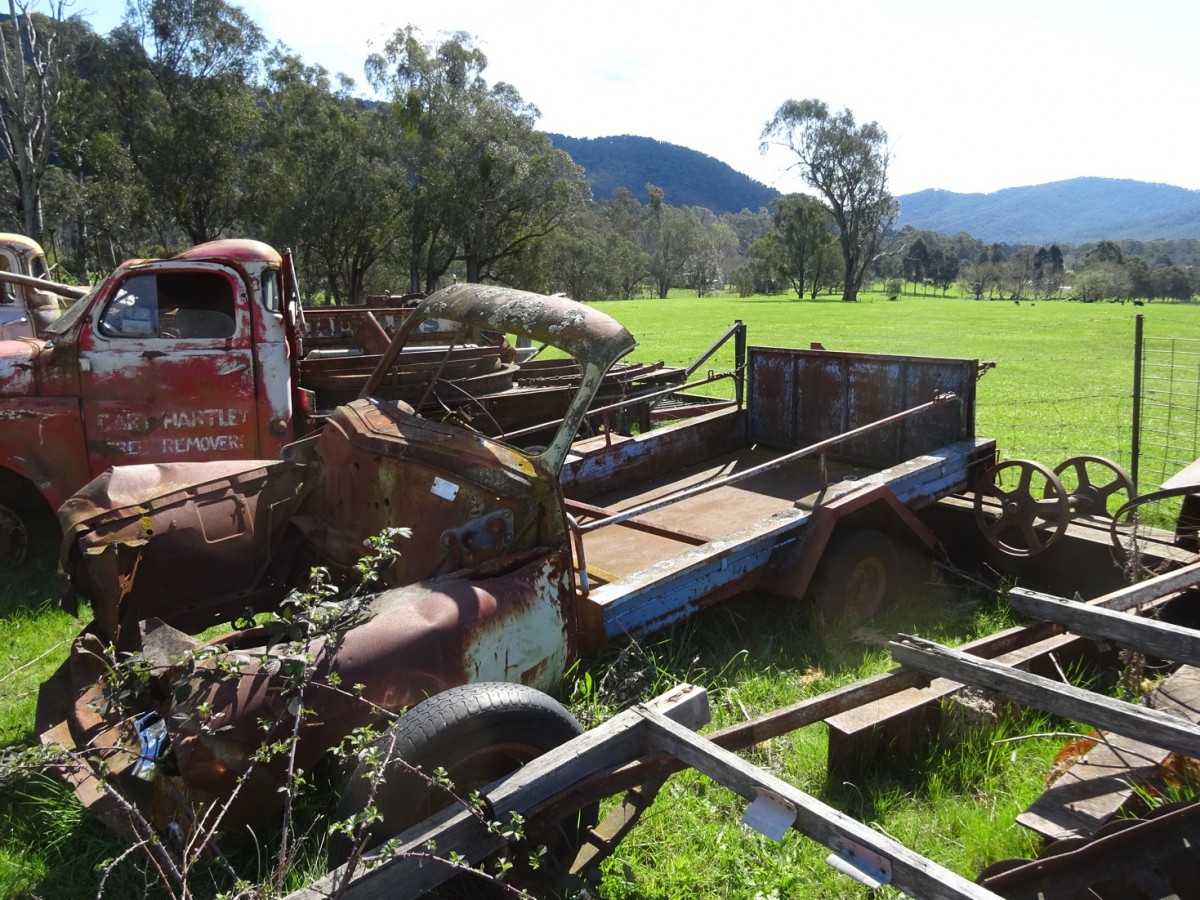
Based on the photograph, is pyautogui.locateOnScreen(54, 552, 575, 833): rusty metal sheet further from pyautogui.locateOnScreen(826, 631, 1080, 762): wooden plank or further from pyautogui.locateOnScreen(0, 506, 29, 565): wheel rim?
pyautogui.locateOnScreen(0, 506, 29, 565): wheel rim

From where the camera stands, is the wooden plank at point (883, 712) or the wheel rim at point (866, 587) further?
the wheel rim at point (866, 587)

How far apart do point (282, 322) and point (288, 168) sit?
956 inches

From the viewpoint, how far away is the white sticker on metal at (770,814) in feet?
6.03

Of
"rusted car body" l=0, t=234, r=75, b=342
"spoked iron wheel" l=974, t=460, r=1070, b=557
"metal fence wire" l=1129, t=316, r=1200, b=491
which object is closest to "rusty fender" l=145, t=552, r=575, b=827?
"spoked iron wheel" l=974, t=460, r=1070, b=557

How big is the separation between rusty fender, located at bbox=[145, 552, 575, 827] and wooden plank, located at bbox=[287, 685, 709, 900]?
0.41 metres

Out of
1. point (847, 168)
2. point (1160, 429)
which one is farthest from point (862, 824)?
point (847, 168)

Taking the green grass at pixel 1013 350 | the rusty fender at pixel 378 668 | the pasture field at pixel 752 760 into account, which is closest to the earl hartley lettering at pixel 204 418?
the pasture field at pixel 752 760

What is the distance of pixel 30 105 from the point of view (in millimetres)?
20422

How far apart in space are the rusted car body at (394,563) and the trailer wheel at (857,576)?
0.38 feet

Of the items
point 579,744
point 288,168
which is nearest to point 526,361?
point 579,744

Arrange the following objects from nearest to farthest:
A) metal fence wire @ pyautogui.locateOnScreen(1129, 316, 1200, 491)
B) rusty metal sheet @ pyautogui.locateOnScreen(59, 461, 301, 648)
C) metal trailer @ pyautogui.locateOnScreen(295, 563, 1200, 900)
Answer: metal trailer @ pyautogui.locateOnScreen(295, 563, 1200, 900) → rusty metal sheet @ pyautogui.locateOnScreen(59, 461, 301, 648) → metal fence wire @ pyautogui.locateOnScreen(1129, 316, 1200, 491)

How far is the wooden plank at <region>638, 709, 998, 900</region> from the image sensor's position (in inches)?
63.4

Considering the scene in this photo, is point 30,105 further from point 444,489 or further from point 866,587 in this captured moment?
point 866,587

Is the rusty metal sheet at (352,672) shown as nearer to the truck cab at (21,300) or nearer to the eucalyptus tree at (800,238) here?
the truck cab at (21,300)
